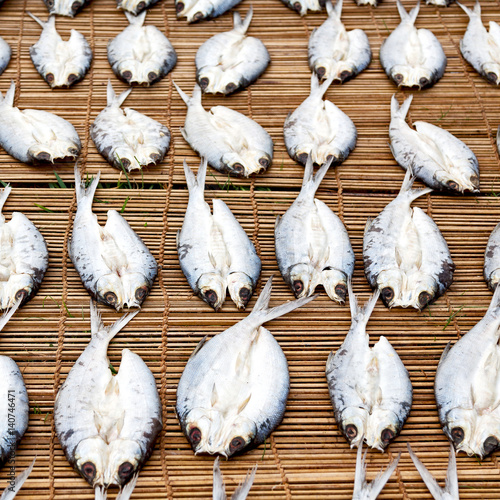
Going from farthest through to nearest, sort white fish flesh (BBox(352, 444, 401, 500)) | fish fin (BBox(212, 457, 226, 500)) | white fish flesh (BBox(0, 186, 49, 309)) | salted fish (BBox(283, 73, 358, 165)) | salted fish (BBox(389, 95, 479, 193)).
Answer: salted fish (BBox(283, 73, 358, 165))
salted fish (BBox(389, 95, 479, 193))
white fish flesh (BBox(0, 186, 49, 309))
white fish flesh (BBox(352, 444, 401, 500))
fish fin (BBox(212, 457, 226, 500))

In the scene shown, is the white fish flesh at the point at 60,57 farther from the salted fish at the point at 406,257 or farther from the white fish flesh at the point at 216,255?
the salted fish at the point at 406,257

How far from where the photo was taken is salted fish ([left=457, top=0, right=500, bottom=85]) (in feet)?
18.6

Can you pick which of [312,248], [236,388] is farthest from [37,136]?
[236,388]

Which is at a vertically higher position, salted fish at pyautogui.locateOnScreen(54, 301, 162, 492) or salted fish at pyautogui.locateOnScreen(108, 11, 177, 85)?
salted fish at pyautogui.locateOnScreen(108, 11, 177, 85)

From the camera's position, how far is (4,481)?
10.5 ft

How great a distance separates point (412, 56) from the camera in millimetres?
5773

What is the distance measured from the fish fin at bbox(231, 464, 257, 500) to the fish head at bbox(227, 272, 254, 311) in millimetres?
1203

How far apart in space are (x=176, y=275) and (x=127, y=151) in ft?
4.16

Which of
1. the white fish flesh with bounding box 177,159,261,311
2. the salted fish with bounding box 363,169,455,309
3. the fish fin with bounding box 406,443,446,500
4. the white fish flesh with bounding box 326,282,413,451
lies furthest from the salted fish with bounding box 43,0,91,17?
the fish fin with bounding box 406,443,446,500

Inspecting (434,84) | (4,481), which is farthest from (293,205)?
(4,481)

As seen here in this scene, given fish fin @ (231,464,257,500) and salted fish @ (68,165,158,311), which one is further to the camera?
salted fish @ (68,165,158,311)

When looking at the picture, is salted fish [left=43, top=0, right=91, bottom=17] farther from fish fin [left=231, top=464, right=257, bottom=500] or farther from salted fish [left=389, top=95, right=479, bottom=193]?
fish fin [left=231, top=464, right=257, bottom=500]

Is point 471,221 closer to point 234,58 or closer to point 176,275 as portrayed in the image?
point 176,275

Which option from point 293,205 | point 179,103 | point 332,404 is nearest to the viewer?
point 332,404
